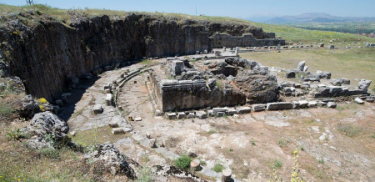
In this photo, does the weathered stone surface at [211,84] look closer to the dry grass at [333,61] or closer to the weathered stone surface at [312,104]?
the weathered stone surface at [312,104]

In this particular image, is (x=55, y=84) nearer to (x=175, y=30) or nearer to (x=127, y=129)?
(x=127, y=129)

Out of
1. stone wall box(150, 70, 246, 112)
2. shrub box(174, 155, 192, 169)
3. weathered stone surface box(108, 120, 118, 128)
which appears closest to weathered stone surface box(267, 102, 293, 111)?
stone wall box(150, 70, 246, 112)

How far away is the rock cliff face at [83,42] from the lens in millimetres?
9562

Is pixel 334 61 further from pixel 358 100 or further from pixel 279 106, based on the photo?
pixel 279 106

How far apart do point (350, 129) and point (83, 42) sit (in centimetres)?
1864

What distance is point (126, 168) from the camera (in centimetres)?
411

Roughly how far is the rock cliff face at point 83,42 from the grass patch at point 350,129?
46.1 ft

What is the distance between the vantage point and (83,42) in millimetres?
17000

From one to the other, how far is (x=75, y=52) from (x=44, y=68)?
4.87m

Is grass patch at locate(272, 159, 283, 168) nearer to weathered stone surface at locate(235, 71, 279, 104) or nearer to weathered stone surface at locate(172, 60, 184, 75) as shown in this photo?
weathered stone surface at locate(235, 71, 279, 104)

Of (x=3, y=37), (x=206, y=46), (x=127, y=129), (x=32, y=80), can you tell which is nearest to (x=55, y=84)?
(x=32, y=80)

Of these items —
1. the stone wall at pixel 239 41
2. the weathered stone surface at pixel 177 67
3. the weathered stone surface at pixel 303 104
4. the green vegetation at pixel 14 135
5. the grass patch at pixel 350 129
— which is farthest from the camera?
the stone wall at pixel 239 41

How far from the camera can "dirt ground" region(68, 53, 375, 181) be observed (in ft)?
22.1

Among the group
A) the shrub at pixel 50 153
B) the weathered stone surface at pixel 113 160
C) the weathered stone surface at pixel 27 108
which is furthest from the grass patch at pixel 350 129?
the weathered stone surface at pixel 27 108
